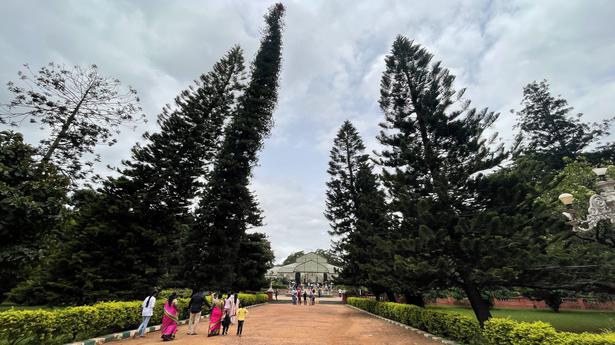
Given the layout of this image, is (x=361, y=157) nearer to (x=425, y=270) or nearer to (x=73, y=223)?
(x=425, y=270)

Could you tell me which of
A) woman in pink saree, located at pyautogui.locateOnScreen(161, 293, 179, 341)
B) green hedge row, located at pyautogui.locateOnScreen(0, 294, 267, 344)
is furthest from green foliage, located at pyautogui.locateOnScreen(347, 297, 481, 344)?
green hedge row, located at pyautogui.locateOnScreen(0, 294, 267, 344)

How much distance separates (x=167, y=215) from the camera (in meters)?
13.5

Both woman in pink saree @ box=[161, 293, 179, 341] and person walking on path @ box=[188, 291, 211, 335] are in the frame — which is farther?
person walking on path @ box=[188, 291, 211, 335]

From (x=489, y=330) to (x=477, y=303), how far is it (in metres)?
3.41

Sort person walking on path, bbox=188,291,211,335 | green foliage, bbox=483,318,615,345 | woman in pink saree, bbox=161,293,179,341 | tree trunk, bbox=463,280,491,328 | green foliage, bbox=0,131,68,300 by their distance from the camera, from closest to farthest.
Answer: green foliage, bbox=483,318,615,345
green foliage, bbox=0,131,68,300
woman in pink saree, bbox=161,293,179,341
person walking on path, bbox=188,291,211,335
tree trunk, bbox=463,280,491,328

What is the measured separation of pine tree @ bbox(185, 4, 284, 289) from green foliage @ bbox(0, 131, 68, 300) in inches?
417

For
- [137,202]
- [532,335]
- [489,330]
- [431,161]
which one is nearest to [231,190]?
[137,202]

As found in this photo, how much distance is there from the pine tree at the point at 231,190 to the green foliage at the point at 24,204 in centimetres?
1060

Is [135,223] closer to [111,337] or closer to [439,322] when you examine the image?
[111,337]

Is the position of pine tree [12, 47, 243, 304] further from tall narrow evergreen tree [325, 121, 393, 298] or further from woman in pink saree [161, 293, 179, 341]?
tall narrow evergreen tree [325, 121, 393, 298]

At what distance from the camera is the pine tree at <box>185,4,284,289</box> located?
17.6 m

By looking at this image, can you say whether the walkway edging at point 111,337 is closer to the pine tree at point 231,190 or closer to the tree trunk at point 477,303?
the pine tree at point 231,190

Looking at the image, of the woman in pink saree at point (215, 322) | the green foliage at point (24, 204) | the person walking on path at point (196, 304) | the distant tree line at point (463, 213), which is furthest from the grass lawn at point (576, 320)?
the green foliage at point (24, 204)

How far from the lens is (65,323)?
626 cm
